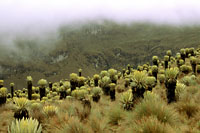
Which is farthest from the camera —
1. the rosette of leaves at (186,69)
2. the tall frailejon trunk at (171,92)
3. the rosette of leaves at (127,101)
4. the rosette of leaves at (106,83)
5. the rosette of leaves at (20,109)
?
the rosette of leaves at (186,69)

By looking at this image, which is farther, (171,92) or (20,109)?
(171,92)

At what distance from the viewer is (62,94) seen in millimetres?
23875

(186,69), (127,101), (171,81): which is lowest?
(127,101)

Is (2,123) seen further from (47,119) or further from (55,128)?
(55,128)

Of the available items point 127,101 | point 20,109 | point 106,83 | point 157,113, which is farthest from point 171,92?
point 106,83

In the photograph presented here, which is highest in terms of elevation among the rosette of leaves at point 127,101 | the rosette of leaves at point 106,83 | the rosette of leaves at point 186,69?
the rosette of leaves at point 186,69

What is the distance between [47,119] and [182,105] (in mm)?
6386

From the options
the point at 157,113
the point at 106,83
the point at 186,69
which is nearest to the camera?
the point at 157,113

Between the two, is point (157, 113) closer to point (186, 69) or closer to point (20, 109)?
point (20, 109)

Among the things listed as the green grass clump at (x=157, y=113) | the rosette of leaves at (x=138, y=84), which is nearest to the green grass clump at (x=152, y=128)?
the green grass clump at (x=157, y=113)

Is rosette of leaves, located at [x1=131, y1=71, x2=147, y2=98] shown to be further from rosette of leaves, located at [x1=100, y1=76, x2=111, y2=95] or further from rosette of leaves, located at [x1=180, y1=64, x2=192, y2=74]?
rosette of leaves, located at [x1=180, y1=64, x2=192, y2=74]

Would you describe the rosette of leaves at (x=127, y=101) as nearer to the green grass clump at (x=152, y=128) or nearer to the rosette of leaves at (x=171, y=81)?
the rosette of leaves at (x=171, y=81)

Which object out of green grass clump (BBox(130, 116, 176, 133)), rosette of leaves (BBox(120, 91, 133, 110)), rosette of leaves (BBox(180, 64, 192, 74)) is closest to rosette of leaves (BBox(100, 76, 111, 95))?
rosette of leaves (BBox(180, 64, 192, 74))

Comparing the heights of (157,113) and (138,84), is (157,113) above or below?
below
